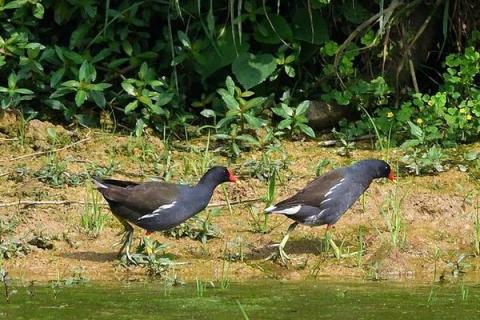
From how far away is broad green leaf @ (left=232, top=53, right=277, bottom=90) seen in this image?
1081 centimetres

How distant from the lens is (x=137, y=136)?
35.1 feet

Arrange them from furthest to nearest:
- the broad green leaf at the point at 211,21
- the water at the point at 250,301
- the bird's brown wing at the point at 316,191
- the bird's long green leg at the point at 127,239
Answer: the broad green leaf at the point at 211,21 → the bird's brown wing at the point at 316,191 → the bird's long green leg at the point at 127,239 → the water at the point at 250,301

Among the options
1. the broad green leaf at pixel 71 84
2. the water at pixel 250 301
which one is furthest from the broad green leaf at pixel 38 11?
the water at pixel 250 301

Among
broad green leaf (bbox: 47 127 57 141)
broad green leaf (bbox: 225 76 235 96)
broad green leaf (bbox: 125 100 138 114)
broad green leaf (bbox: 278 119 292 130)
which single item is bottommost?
broad green leaf (bbox: 47 127 57 141)

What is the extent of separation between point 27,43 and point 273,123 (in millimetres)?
2198

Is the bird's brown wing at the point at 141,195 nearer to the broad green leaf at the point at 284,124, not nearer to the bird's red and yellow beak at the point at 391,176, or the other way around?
the bird's red and yellow beak at the point at 391,176

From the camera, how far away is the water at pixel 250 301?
7.08 meters

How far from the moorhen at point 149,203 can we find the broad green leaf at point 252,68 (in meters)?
2.07

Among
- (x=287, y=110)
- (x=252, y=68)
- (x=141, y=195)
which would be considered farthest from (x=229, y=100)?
(x=141, y=195)

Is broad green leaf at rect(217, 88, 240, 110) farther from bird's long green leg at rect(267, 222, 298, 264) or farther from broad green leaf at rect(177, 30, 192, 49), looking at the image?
bird's long green leg at rect(267, 222, 298, 264)

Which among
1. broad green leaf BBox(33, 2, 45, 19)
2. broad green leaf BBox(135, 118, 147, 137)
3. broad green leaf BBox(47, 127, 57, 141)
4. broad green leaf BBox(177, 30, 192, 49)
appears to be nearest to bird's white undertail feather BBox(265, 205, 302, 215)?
broad green leaf BBox(135, 118, 147, 137)

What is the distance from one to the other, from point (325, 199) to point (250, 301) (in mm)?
1713

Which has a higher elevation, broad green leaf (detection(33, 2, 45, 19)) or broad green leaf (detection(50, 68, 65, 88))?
broad green leaf (detection(33, 2, 45, 19))

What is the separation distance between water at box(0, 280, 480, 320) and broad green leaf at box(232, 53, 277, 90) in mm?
2921
